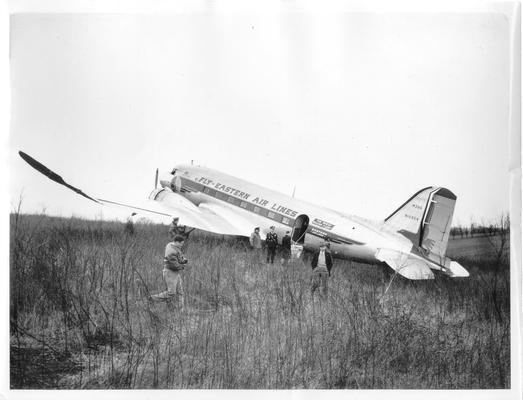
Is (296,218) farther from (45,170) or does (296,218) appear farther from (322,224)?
(45,170)

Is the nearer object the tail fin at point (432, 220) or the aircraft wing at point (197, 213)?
the tail fin at point (432, 220)

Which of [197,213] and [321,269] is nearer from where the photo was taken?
[321,269]

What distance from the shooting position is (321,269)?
7.77 m

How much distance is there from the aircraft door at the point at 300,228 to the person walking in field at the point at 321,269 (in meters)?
0.54

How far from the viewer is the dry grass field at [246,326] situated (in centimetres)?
688

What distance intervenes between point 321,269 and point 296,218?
3.53ft

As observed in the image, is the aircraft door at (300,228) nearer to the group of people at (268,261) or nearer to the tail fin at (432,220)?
the group of people at (268,261)

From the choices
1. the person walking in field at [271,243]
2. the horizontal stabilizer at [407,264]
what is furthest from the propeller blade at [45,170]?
the horizontal stabilizer at [407,264]

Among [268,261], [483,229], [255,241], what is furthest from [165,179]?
[483,229]

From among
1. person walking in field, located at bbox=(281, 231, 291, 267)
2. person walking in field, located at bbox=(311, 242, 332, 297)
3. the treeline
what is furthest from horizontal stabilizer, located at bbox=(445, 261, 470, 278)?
person walking in field, located at bbox=(281, 231, 291, 267)

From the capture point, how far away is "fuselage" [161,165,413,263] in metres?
8.00

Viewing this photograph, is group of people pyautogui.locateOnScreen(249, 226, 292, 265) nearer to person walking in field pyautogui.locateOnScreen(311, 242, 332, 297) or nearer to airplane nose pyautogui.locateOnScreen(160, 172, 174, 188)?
person walking in field pyautogui.locateOnScreen(311, 242, 332, 297)

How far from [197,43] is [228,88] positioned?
2.51ft

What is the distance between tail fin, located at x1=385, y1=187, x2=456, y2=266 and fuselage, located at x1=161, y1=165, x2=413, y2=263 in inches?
9.4
